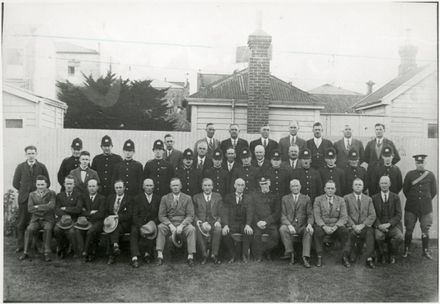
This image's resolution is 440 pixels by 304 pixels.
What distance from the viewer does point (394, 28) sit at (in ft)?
18.5

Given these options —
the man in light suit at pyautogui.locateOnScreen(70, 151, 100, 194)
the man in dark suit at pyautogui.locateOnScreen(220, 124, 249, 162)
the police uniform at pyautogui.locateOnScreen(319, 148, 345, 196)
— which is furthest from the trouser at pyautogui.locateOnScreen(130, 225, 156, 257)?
the police uniform at pyautogui.locateOnScreen(319, 148, 345, 196)

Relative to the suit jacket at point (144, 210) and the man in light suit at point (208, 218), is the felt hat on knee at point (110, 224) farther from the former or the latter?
the man in light suit at point (208, 218)

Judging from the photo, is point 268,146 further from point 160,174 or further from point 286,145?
point 160,174

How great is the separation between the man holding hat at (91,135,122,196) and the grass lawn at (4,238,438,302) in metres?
1.04

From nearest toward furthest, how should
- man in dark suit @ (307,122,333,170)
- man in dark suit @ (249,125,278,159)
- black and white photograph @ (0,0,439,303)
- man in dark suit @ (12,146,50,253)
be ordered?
1. black and white photograph @ (0,0,439,303)
2. man in dark suit @ (12,146,50,253)
3. man in dark suit @ (307,122,333,170)
4. man in dark suit @ (249,125,278,159)

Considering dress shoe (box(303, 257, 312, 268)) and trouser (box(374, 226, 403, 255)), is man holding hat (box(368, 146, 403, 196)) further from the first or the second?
dress shoe (box(303, 257, 312, 268))

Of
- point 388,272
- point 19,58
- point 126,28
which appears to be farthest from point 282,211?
point 19,58

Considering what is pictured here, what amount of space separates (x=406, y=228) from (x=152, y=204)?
10.4ft

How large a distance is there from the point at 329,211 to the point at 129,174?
256cm

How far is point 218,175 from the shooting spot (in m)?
5.84

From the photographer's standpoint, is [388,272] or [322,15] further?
[322,15]

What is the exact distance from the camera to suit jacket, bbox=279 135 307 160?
616 cm

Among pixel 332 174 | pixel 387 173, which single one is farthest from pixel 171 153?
pixel 387 173

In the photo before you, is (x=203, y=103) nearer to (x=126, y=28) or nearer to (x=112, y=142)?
(x=112, y=142)
